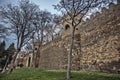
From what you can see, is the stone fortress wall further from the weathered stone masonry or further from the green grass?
the green grass

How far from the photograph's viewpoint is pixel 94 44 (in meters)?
20.8

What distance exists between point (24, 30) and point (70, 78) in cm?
1453

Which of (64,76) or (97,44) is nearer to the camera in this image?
(64,76)

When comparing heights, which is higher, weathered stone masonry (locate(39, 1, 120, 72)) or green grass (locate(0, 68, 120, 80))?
weathered stone masonry (locate(39, 1, 120, 72))

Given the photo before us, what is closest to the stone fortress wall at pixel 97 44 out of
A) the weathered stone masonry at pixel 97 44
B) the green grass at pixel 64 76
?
the weathered stone masonry at pixel 97 44

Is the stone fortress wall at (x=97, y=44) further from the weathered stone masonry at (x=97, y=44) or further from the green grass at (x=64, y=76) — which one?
the green grass at (x=64, y=76)

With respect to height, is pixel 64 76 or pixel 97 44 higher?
pixel 97 44

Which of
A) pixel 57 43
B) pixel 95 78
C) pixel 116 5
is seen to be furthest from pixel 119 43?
pixel 57 43

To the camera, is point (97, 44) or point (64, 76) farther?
point (97, 44)

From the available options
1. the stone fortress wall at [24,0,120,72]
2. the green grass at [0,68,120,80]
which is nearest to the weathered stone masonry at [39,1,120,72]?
the stone fortress wall at [24,0,120,72]

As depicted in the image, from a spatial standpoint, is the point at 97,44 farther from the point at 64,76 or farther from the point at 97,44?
the point at 64,76

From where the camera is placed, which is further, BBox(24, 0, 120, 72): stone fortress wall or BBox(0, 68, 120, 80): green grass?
BBox(24, 0, 120, 72): stone fortress wall

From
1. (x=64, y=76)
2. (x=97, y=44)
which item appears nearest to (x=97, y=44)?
(x=97, y=44)

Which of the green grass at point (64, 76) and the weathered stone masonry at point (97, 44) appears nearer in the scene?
the green grass at point (64, 76)
